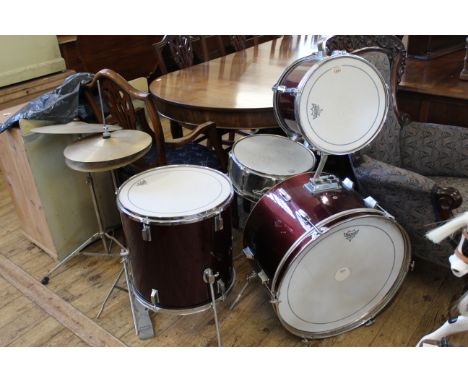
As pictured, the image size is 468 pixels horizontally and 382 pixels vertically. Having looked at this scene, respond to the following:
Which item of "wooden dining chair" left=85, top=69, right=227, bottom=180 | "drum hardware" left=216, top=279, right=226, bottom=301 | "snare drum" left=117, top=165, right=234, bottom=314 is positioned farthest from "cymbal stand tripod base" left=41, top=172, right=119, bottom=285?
"drum hardware" left=216, top=279, right=226, bottom=301

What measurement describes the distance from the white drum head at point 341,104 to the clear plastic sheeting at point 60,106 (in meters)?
1.14

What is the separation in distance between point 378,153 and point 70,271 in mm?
1631

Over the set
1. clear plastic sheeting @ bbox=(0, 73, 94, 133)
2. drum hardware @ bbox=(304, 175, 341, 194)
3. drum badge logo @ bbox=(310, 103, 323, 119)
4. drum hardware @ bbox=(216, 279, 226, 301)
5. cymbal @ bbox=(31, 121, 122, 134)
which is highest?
drum badge logo @ bbox=(310, 103, 323, 119)

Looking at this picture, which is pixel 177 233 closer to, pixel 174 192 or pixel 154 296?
pixel 174 192

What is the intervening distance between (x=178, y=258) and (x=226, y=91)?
41.5 inches

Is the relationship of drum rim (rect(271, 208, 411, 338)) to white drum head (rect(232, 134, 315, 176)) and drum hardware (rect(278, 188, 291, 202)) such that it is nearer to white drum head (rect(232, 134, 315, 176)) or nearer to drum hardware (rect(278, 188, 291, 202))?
drum hardware (rect(278, 188, 291, 202))

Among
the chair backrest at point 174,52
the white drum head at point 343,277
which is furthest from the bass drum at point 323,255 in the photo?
the chair backrest at point 174,52

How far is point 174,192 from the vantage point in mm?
1588

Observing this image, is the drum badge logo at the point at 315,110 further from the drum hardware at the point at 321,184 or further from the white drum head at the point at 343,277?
the white drum head at the point at 343,277

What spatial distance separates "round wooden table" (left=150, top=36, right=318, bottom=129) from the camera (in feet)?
6.63

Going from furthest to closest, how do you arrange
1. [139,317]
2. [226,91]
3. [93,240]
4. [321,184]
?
[93,240] → [226,91] → [139,317] → [321,184]

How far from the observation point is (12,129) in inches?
77.4

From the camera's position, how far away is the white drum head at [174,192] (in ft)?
4.86

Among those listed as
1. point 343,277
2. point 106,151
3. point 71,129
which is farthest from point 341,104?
point 71,129
